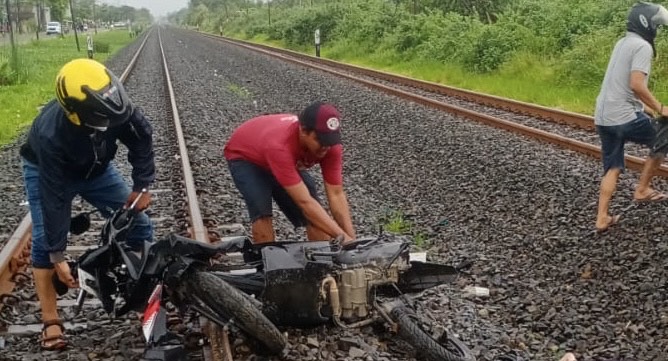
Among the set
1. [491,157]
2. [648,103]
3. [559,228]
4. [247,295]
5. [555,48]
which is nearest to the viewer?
[247,295]

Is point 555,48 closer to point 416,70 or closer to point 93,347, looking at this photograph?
point 416,70

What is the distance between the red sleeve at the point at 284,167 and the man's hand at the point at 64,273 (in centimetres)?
136

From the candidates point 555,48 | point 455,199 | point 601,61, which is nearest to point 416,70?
point 555,48

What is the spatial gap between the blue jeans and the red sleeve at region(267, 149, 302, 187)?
89cm

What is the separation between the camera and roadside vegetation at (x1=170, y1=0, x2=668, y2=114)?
1534 cm

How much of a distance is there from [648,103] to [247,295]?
3.79m

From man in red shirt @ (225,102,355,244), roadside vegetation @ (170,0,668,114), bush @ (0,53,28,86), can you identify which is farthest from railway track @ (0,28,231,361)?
bush @ (0,53,28,86)

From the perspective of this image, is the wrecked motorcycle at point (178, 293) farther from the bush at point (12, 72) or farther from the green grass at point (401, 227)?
the bush at point (12, 72)

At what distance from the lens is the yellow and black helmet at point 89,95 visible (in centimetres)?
389

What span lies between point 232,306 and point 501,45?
16.8m

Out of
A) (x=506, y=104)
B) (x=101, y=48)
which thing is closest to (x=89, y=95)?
(x=506, y=104)

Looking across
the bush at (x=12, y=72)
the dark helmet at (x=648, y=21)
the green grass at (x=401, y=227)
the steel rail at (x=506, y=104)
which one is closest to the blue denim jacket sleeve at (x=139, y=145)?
the green grass at (x=401, y=227)

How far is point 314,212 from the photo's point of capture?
4.70 m

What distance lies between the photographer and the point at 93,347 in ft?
14.8
